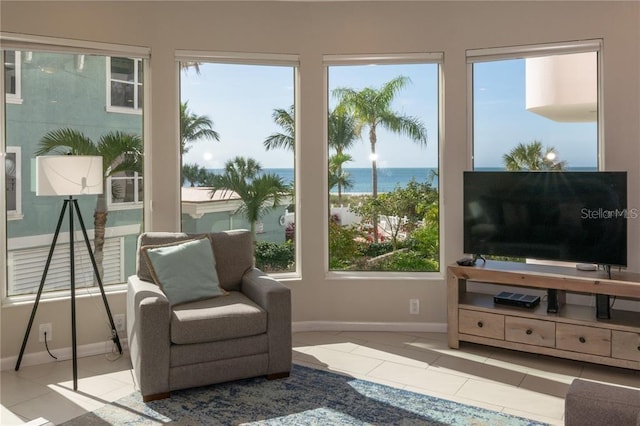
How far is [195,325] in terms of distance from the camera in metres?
3.20

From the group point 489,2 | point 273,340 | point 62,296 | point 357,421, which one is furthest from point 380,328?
point 489,2

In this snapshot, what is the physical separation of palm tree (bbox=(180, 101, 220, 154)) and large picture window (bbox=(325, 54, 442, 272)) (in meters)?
1.05

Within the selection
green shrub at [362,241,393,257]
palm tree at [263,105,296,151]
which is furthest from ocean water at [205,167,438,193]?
green shrub at [362,241,393,257]

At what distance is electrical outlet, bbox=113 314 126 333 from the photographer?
4134 millimetres

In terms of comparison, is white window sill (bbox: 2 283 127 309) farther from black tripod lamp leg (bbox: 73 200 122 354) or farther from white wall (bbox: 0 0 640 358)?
black tripod lamp leg (bbox: 73 200 122 354)

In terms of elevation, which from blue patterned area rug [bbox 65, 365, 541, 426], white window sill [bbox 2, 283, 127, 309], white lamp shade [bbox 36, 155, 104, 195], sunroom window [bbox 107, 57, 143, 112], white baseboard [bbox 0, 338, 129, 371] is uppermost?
sunroom window [bbox 107, 57, 143, 112]

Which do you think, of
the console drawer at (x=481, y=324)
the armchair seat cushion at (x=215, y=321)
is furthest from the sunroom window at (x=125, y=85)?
the console drawer at (x=481, y=324)

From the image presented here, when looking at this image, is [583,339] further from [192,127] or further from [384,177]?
[192,127]

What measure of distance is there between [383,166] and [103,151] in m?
2.34

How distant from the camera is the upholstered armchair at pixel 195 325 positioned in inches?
123

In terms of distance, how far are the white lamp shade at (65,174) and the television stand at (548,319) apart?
268 centimetres

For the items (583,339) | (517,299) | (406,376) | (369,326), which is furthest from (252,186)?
(583,339)

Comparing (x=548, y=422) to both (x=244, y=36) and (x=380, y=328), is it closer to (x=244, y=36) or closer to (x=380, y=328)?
(x=380, y=328)

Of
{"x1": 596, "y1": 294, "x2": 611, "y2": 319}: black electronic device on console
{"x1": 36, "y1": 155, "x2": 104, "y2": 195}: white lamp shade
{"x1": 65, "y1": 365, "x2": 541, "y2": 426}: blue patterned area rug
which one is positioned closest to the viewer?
{"x1": 65, "y1": 365, "x2": 541, "y2": 426}: blue patterned area rug
